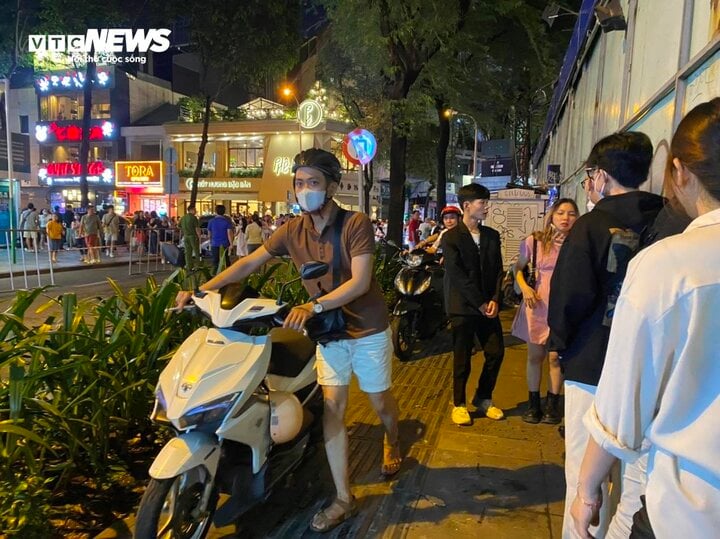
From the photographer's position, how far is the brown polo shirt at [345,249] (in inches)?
114

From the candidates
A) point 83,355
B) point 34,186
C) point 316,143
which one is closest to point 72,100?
point 34,186

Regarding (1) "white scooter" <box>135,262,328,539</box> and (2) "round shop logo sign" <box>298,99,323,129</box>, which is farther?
(2) "round shop logo sign" <box>298,99,323,129</box>

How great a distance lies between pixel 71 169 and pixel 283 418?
3888 cm

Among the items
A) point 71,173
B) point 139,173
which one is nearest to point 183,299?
point 139,173

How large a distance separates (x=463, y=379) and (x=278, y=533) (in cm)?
201

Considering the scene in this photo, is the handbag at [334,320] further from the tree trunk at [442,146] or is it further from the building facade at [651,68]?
the tree trunk at [442,146]

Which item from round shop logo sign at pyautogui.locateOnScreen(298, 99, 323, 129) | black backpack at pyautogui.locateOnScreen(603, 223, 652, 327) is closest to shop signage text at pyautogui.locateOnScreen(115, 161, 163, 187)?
round shop logo sign at pyautogui.locateOnScreen(298, 99, 323, 129)

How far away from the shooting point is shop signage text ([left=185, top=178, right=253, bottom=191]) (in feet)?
114

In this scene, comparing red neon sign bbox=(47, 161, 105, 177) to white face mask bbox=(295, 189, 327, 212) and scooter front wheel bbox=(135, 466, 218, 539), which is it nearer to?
white face mask bbox=(295, 189, 327, 212)

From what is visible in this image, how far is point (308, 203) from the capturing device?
9.43ft

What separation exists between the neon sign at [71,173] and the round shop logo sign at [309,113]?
22277 mm

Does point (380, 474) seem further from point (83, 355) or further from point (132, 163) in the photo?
point (132, 163)

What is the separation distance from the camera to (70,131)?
3653 centimetres

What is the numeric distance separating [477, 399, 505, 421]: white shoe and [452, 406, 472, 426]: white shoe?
0.69 ft
